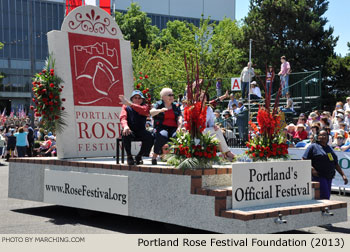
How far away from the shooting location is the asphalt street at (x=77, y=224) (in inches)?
311

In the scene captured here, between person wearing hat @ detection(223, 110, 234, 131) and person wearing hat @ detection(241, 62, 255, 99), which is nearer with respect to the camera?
person wearing hat @ detection(223, 110, 234, 131)

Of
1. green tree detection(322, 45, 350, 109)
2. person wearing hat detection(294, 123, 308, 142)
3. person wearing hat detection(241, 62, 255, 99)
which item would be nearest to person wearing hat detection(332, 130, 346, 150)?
person wearing hat detection(294, 123, 308, 142)

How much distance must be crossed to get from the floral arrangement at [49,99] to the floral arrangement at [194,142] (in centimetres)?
323

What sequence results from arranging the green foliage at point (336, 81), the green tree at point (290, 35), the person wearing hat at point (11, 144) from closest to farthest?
the person wearing hat at point (11, 144), the green foliage at point (336, 81), the green tree at point (290, 35)

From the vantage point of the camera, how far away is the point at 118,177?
817 cm

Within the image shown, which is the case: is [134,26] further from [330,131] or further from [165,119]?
[165,119]

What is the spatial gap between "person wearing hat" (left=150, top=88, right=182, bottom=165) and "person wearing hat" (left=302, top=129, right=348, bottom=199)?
2.23 meters

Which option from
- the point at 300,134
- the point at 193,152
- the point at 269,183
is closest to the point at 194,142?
the point at 193,152

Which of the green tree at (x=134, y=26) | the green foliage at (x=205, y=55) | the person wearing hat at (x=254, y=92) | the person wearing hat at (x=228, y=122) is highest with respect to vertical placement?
the green tree at (x=134, y=26)

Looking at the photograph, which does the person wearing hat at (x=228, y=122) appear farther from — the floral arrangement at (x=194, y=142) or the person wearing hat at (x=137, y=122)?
the floral arrangement at (x=194, y=142)

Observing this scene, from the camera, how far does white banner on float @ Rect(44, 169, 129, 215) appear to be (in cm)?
817

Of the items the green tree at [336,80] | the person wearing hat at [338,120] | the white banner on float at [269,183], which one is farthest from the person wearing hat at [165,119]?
the green tree at [336,80]

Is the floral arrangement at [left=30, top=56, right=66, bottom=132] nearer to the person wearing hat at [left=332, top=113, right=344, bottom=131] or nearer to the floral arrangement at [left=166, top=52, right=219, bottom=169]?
the floral arrangement at [left=166, top=52, right=219, bottom=169]

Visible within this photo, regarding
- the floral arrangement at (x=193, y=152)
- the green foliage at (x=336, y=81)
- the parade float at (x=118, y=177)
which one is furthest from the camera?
the green foliage at (x=336, y=81)
